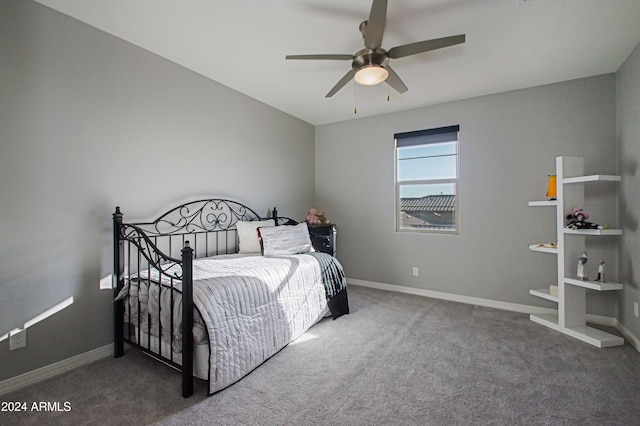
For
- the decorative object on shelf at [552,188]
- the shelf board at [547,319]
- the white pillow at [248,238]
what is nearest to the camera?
the shelf board at [547,319]

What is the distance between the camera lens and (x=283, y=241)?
295cm

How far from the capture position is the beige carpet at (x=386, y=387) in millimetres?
1544

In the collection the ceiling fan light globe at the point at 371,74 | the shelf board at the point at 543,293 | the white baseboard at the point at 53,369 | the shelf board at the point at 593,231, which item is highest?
the ceiling fan light globe at the point at 371,74

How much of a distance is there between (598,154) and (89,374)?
4827 mm

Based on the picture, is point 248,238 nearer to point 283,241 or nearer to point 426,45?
point 283,241

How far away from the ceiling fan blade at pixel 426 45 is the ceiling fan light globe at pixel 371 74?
0.39 ft

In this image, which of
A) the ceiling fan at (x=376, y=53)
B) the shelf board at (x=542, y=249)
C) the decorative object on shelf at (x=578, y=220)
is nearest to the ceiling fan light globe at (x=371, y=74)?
the ceiling fan at (x=376, y=53)

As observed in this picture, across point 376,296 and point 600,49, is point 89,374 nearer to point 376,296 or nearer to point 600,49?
point 376,296

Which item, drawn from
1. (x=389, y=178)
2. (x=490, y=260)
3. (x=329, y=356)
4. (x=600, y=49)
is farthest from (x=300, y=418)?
(x=600, y=49)

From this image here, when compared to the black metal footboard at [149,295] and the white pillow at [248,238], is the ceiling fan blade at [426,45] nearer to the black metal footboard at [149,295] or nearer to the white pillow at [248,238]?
the black metal footboard at [149,295]

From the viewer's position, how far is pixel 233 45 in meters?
2.36

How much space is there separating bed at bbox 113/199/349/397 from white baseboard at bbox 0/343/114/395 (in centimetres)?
13

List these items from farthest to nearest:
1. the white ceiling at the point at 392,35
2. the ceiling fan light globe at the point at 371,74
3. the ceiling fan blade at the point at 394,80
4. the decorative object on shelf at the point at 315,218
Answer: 1. the decorative object on shelf at the point at 315,218
2. the ceiling fan blade at the point at 394,80
3. the ceiling fan light globe at the point at 371,74
4. the white ceiling at the point at 392,35

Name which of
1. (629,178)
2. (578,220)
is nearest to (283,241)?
(578,220)
